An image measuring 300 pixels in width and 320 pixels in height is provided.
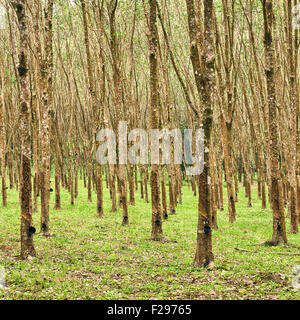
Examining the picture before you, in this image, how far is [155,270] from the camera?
9492 millimetres

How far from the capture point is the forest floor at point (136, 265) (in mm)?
7734

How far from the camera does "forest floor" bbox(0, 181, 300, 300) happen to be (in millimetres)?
7734

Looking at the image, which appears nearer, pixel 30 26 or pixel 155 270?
pixel 155 270

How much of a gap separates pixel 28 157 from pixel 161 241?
5.64 metres

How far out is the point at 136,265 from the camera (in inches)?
397

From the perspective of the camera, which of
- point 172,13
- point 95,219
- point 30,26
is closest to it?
point 30,26

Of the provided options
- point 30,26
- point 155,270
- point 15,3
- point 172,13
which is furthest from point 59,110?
point 155,270

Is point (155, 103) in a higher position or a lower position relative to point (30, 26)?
lower


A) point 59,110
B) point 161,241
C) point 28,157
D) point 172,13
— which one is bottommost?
point 161,241
